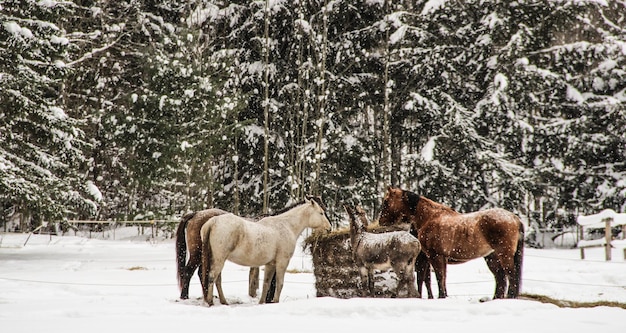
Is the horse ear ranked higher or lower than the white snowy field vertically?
higher

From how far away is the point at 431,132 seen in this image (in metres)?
22.1

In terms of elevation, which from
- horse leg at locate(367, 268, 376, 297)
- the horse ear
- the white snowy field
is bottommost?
the white snowy field

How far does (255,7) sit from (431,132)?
321 inches

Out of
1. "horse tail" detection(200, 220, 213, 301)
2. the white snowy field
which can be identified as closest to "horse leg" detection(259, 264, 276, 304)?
the white snowy field

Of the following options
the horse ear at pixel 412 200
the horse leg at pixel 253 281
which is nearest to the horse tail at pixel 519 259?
the horse ear at pixel 412 200

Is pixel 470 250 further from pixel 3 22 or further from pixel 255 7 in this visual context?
pixel 255 7

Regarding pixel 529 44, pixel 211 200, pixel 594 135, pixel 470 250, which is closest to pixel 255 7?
pixel 211 200

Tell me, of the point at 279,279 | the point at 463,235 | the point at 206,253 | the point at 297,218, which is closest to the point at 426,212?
the point at 463,235

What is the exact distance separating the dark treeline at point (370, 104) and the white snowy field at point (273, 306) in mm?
8087

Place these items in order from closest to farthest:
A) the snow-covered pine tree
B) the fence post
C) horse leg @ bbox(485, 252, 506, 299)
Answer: horse leg @ bbox(485, 252, 506, 299)
the snow-covered pine tree
the fence post

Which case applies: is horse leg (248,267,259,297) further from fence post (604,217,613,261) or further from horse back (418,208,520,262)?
fence post (604,217,613,261)

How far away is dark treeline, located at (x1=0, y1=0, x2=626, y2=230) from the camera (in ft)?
65.1

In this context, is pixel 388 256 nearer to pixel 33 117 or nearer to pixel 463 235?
pixel 463 235

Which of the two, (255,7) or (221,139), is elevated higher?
(255,7)
